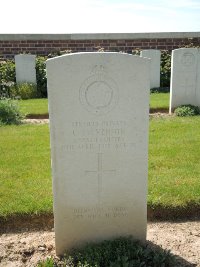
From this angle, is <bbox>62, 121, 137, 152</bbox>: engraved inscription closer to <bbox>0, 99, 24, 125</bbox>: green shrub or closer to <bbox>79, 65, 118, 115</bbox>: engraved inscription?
<bbox>79, 65, 118, 115</bbox>: engraved inscription

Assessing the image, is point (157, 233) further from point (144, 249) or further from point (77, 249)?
point (77, 249)

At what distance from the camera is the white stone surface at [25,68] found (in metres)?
11.7

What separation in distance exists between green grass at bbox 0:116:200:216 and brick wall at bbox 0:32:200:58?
776 cm

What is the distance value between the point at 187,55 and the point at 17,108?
4.16 meters

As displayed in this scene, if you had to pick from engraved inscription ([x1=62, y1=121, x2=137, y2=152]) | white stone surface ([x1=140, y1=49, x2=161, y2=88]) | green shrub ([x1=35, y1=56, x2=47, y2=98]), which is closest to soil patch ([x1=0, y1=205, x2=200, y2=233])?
engraved inscription ([x1=62, y1=121, x2=137, y2=152])

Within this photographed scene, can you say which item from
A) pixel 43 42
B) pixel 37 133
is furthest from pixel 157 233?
pixel 43 42

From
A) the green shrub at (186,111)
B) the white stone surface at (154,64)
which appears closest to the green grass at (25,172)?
the green shrub at (186,111)

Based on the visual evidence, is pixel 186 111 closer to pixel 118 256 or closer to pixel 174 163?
pixel 174 163

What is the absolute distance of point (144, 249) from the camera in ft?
9.52

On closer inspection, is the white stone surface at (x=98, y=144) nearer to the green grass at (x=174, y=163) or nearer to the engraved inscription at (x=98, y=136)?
the engraved inscription at (x=98, y=136)

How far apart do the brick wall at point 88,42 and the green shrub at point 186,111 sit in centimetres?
649

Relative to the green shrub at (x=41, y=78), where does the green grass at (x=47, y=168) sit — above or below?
below

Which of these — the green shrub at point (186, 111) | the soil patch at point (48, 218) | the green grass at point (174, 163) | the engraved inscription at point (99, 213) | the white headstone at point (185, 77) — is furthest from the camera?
the white headstone at point (185, 77)

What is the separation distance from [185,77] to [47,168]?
5055 mm
